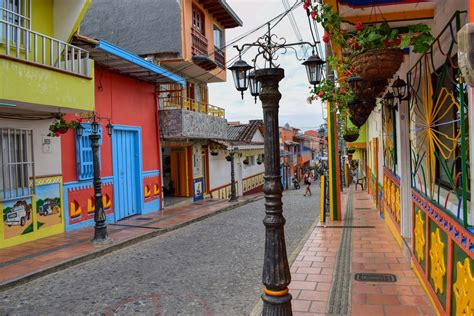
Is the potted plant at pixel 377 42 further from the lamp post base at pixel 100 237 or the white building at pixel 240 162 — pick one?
the white building at pixel 240 162

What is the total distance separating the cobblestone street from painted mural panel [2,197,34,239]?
2.19 meters

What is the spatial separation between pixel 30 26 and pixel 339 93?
6.83 metres

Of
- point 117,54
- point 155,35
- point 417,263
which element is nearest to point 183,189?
point 155,35

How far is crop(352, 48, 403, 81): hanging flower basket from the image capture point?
379 cm

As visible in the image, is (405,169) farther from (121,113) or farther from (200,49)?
(200,49)

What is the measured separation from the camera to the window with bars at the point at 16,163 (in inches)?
335

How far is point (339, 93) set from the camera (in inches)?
327

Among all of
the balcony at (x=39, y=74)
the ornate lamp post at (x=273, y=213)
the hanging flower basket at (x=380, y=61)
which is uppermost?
the balcony at (x=39, y=74)

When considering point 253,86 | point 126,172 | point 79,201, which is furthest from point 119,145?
point 253,86

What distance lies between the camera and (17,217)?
867 centimetres

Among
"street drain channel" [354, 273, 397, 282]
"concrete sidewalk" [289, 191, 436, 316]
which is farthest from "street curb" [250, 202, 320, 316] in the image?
"street drain channel" [354, 273, 397, 282]

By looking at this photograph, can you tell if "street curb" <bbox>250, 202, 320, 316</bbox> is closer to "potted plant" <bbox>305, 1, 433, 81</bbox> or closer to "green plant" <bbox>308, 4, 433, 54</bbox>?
"potted plant" <bbox>305, 1, 433, 81</bbox>

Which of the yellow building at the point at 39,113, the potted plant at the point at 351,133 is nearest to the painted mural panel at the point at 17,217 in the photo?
the yellow building at the point at 39,113

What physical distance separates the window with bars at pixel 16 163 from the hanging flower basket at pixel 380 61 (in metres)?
7.69
